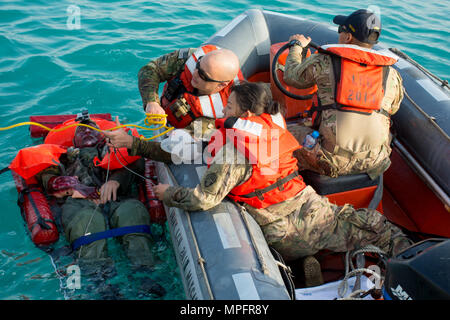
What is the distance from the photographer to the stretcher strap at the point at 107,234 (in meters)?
2.42

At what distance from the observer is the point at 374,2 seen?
7.66 meters

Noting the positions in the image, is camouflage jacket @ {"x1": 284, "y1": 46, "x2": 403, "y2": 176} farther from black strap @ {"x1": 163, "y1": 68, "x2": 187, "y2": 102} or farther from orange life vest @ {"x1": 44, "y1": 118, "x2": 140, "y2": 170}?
orange life vest @ {"x1": 44, "y1": 118, "x2": 140, "y2": 170}

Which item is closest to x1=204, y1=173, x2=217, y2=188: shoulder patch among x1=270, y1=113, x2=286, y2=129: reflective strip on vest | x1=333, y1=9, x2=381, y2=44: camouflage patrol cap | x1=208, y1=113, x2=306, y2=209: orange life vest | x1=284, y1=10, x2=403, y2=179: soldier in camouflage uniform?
x1=208, y1=113, x2=306, y2=209: orange life vest

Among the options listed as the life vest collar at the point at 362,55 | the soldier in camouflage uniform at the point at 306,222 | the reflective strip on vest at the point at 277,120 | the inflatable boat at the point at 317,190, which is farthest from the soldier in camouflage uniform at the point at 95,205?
the life vest collar at the point at 362,55

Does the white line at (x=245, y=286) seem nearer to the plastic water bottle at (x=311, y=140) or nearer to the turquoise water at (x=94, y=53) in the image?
the turquoise water at (x=94, y=53)

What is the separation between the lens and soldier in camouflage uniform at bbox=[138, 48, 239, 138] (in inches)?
101

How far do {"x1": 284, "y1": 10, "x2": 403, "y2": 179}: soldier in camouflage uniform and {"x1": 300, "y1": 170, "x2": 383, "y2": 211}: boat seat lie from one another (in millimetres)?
46

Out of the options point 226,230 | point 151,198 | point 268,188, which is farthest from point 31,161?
point 268,188

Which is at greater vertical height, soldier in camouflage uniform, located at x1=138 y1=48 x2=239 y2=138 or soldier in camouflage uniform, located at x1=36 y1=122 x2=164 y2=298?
soldier in camouflage uniform, located at x1=138 y1=48 x2=239 y2=138

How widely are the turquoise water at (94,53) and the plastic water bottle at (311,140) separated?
3.76ft

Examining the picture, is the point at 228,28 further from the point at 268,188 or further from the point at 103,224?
the point at 103,224

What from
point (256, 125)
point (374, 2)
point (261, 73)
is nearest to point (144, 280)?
point (256, 125)

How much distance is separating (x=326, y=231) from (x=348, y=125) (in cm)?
65

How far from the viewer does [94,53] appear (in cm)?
515
